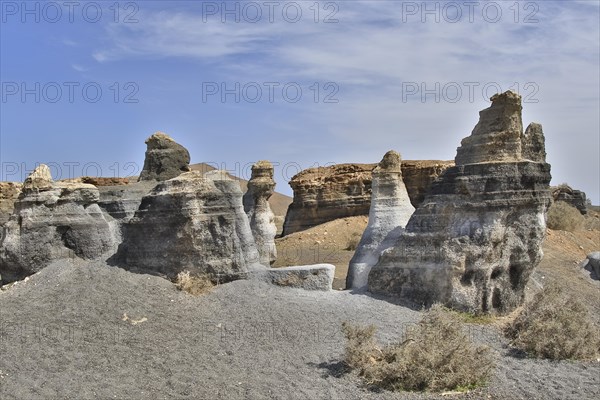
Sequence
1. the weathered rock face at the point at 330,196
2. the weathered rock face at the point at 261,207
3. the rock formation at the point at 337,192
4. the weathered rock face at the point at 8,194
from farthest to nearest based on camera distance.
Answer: the weathered rock face at the point at 330,196 → the rock formation at the point at 337,192 → the weathered rock face at the point at 8,194 → the weathered rock face at the point at 261,207

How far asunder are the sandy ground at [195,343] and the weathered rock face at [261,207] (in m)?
8.01

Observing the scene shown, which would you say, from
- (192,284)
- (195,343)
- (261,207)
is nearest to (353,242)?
(261,207)

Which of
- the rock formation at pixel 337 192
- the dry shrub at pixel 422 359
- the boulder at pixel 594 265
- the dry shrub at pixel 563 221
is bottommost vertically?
the dry shrub at pixel 422 359

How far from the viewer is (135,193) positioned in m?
14.9

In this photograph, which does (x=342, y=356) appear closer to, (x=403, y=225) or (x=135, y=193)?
(x=403, y=225)

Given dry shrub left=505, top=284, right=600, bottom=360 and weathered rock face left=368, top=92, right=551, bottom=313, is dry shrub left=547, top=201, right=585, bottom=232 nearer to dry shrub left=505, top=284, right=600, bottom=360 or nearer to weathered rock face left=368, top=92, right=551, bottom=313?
weathered rock face left=368, top=92, right=551, bottom=313

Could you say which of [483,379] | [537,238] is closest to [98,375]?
[483,379]

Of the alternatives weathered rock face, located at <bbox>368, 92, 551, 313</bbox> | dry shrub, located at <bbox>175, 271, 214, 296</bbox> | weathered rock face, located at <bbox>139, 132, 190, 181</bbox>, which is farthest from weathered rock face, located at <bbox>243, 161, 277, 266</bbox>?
dry shrub, located at <bbox>175, 271, 214, 296</bbox>

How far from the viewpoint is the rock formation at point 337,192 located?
30.8 metres

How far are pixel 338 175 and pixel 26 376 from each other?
25.7m

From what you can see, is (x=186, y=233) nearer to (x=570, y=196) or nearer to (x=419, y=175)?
(x=419, y=175)

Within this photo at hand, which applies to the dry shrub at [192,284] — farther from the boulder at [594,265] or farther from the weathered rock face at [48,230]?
the boulder at [594,265]

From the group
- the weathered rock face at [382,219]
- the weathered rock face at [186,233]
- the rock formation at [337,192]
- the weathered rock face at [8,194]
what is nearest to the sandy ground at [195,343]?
the weathered rock face at [186,233]

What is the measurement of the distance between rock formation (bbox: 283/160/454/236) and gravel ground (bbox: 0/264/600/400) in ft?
64.7
